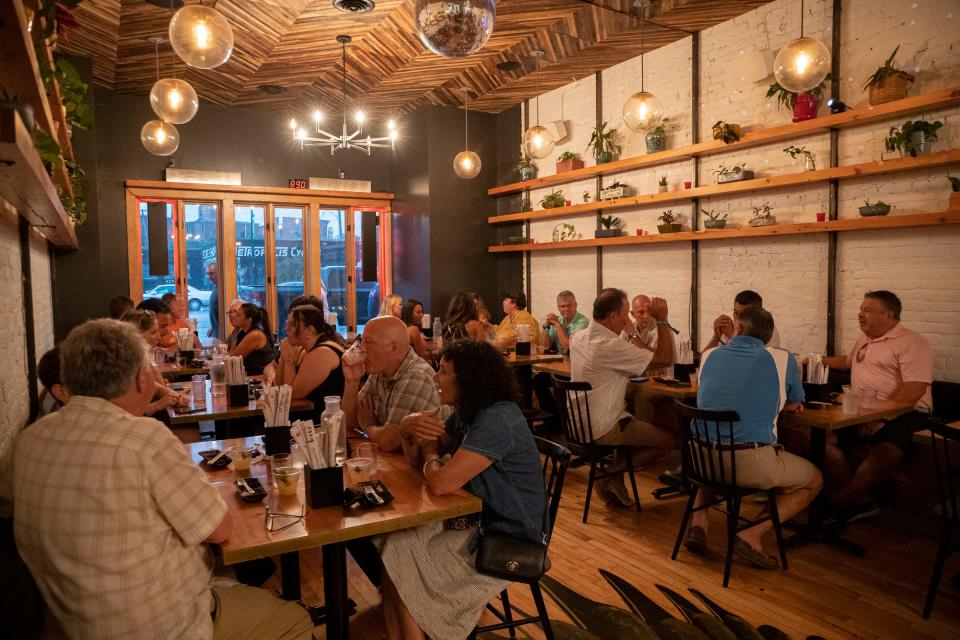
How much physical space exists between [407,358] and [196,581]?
149 cm

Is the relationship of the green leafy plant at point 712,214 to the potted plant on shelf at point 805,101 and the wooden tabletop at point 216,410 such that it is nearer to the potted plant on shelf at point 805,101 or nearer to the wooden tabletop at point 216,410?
the potted plant on shelf at point 805,101

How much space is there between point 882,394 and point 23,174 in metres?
4.89

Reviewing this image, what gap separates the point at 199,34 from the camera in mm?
3117

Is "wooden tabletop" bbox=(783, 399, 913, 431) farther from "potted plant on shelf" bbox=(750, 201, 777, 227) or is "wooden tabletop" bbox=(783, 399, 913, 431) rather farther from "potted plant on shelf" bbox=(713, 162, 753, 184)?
"potted plant on shelf" bbox=(713, 162, 753, 184)

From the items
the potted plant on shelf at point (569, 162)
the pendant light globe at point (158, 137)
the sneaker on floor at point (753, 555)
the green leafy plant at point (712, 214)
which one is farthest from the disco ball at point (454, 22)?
the potted plant on shelf at point (569, 162)

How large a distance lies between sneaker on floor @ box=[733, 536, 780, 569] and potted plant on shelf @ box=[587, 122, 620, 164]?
16.0ft

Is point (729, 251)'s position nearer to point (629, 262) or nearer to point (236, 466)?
point (629, 262)

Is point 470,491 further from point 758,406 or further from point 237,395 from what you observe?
point 237,395

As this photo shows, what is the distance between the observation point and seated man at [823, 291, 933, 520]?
410cm

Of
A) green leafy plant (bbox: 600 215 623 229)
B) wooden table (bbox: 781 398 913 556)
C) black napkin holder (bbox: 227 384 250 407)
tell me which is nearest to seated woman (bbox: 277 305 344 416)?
black napkin holder (bbox: 227 384 250 407)

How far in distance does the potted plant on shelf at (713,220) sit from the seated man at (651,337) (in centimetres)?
106

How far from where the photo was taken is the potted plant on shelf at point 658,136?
22.0 ft

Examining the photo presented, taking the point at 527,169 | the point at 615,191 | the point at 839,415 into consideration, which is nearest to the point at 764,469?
the point at 839,415

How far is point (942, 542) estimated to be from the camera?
9.87 ft
